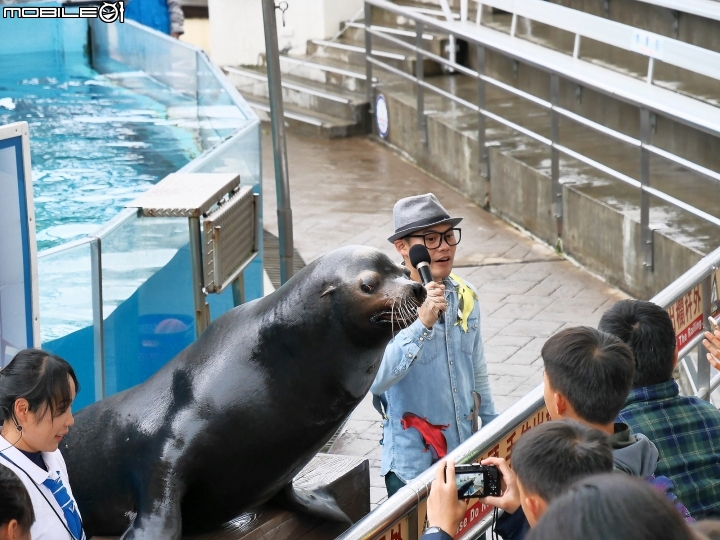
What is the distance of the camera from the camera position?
7.91ft

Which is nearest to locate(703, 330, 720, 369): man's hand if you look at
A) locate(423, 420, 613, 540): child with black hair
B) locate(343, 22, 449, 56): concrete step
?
locate(423, 420, 613, 540): child with black hair

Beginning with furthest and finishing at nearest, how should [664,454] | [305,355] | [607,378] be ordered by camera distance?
[305,355] → [664,454] → [607,378]

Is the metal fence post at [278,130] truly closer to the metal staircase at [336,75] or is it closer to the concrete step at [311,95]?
the metal staircase at [336,75]

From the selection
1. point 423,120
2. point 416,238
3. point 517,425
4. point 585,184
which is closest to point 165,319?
point 416,238

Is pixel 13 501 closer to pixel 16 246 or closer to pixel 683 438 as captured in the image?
pixel 16 246

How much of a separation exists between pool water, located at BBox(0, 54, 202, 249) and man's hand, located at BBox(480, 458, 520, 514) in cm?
587

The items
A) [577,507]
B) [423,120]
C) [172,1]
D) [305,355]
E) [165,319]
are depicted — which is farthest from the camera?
[172,1]

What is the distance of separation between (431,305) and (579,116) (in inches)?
212

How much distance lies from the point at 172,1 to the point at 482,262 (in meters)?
6.26

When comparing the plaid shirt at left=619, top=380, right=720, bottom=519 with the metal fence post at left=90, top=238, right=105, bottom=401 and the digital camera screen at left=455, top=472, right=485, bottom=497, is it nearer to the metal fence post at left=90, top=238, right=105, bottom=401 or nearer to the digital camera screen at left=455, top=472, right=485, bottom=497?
the digital camera screen at left=455, top=472, right=485, bottom=497

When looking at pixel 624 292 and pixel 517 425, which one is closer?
pixel 517 425

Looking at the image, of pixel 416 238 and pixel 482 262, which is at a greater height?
pixel 416 238

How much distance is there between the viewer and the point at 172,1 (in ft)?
42.5

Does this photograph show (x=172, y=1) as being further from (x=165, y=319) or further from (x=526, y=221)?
(x=165, y=319)
